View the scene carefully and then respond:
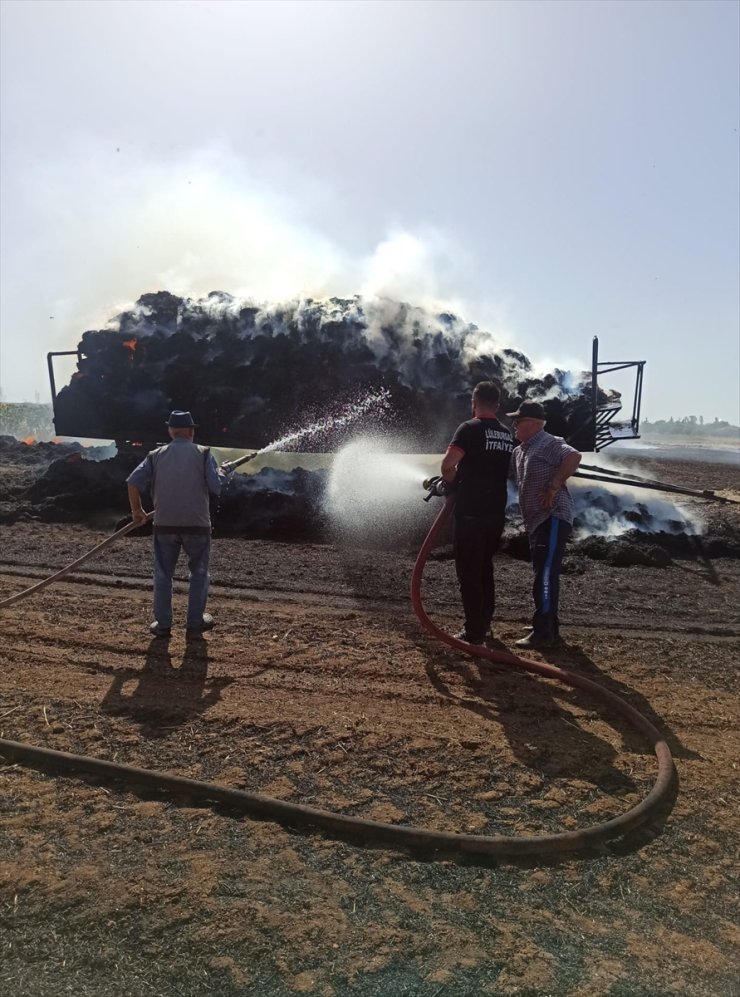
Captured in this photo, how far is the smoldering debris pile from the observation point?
43.4 ft

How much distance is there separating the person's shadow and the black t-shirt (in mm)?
2349

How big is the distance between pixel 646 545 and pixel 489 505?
16.9ft

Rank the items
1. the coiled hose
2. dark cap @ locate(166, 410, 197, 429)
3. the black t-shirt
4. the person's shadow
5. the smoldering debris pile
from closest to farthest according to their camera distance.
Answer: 1. the coiled hose
2. the person's shadow
3. the black t-shirt
4. dark cap @ locate(166, 410, 197, 429)
5. the smoldering debris pile

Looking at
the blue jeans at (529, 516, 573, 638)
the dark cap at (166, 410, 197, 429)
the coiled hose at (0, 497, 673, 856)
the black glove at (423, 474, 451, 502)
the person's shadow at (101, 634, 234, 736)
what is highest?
the dark cap at (166, 410, 197, 429)

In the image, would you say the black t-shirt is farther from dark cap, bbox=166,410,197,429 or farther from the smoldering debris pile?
the smoldering debris pile

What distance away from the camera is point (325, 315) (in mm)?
13789

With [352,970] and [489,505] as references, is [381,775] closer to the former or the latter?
[352,970]

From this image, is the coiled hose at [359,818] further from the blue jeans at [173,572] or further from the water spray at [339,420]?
the water spray at [339,420]

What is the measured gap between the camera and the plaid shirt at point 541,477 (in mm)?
5758

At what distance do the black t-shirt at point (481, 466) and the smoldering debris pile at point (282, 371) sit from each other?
742 cm

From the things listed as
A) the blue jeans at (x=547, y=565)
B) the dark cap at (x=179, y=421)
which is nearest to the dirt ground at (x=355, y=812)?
the blue jeans at (x=547, y=565)

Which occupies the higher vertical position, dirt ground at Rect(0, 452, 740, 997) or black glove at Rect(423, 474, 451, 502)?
black glove at Rect(423, 474, 451, 502)

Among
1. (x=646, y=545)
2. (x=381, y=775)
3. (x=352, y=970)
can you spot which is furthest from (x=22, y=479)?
(x=352, y=970)

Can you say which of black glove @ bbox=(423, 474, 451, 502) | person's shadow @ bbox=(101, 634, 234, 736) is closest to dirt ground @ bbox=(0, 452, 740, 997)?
person's shadow @ bbox=(101, 634, 234, 736)
